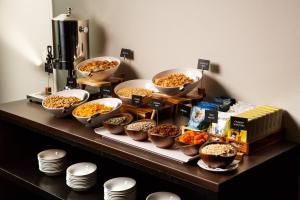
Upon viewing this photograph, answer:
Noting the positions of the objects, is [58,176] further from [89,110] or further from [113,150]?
[113,150]

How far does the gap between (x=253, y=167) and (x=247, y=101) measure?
19.1 inches

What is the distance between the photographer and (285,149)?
1923mm

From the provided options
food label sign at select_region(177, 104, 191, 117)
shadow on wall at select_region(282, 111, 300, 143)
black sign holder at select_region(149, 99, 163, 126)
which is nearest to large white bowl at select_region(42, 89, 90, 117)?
black sign holder at select_region(149, 99, 163, 126)

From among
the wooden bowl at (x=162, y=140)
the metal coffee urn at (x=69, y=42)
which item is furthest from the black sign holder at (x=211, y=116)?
the metal coffee urn at (x=69, y=42)

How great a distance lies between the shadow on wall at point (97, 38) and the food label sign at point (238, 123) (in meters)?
1.21

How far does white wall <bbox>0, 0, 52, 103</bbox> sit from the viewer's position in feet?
10.8

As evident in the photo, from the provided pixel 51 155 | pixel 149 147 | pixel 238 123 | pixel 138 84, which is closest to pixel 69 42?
pixel 138 84

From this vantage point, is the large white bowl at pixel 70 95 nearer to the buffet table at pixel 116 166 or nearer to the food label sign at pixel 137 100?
the buffet table at pixel 116 166

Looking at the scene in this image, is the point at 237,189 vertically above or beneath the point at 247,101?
beneath

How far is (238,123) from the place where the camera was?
71.2 inches

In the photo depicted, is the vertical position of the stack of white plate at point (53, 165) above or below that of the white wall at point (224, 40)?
below

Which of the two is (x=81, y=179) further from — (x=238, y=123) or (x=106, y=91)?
(x=238, y=123)

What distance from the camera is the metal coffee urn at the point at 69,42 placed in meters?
2.59

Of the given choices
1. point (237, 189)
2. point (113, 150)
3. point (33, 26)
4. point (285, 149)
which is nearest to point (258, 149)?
point (285, 149)
